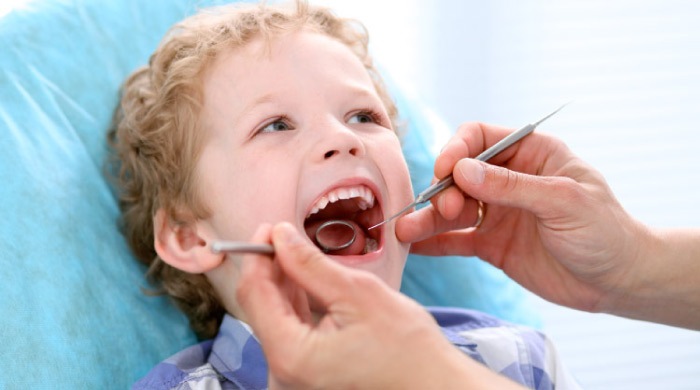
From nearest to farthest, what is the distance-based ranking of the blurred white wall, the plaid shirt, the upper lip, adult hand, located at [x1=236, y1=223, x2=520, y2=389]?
1. adult hand, located at [x1=236, y1=223, x2=520, y2=389]
2. the upper lip
3. the plaid shirt
4. the blurred white wall

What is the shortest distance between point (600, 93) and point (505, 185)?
1.66 m

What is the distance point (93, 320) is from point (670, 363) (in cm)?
221

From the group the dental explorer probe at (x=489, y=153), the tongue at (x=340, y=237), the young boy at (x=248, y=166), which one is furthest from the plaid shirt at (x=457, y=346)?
the dental explorer probe at (x=489, y=153)

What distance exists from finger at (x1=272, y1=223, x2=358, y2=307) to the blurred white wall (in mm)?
1812

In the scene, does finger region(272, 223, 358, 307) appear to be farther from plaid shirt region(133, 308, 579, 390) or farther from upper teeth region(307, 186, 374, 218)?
plaid shirt region(133, 308, 579, 390)

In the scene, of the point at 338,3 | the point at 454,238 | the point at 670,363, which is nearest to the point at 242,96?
the point at 454,238

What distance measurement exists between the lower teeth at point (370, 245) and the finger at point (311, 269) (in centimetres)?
49

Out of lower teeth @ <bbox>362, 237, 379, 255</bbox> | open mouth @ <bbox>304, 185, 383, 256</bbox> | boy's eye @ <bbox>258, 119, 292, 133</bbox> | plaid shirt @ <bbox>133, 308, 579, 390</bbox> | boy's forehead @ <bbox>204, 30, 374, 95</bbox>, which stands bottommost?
plaid shirt @ <bbox>133, 308, 579, 390</bbox>

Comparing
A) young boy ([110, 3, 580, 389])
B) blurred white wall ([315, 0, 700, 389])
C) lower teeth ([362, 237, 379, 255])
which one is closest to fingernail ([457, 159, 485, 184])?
young boy ([110, 3, 580, 389])

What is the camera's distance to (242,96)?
1.36 m

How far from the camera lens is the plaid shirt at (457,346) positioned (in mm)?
1367

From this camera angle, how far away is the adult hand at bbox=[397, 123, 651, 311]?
1.30m

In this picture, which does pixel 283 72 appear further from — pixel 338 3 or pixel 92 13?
pixel 338 3

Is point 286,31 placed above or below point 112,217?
above
